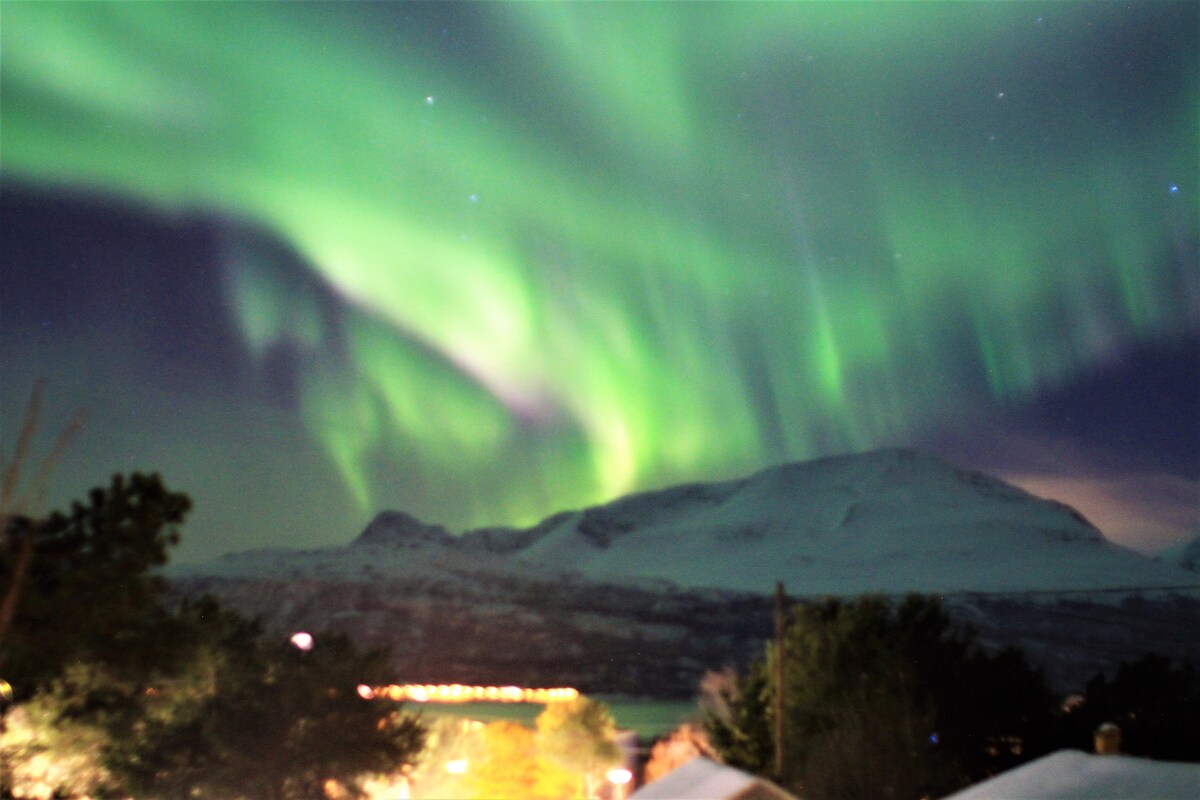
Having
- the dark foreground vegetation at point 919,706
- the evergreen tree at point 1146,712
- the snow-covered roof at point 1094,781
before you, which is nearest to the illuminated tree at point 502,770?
the dark foreground vegetation at point 919,706

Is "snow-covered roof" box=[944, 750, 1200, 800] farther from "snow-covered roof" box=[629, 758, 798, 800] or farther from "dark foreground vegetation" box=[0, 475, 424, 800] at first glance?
"dark foreground vegetation" box=[0, 475, 424, 800]

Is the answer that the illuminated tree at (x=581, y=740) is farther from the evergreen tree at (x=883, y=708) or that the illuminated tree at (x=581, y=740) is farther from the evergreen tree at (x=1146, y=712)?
the evergreen tree at (x=1146, y=712)

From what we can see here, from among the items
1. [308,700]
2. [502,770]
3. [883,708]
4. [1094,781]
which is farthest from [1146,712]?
[502,770]

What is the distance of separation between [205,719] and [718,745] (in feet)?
63.6

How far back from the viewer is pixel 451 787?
78312mm

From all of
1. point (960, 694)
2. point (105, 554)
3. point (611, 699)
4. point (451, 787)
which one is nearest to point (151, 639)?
point (105, 554)

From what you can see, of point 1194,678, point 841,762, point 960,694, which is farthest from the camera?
point 1194,678

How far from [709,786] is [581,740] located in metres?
54.6

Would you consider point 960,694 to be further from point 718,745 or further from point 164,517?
point 164,517

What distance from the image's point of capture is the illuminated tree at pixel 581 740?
73.9 metres

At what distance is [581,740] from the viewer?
7388cm

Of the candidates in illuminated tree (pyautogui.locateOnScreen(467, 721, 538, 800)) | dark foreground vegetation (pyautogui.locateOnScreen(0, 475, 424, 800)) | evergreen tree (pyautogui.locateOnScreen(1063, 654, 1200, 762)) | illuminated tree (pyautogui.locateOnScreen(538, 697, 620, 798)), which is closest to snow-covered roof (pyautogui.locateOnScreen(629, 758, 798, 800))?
dark foreground vegetation (pyautogui.locateOnScreen(0, 475, 424, 800))

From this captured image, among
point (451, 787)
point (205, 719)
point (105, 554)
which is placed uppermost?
point (105, 554)

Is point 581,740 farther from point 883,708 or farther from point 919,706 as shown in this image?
point 883,708
